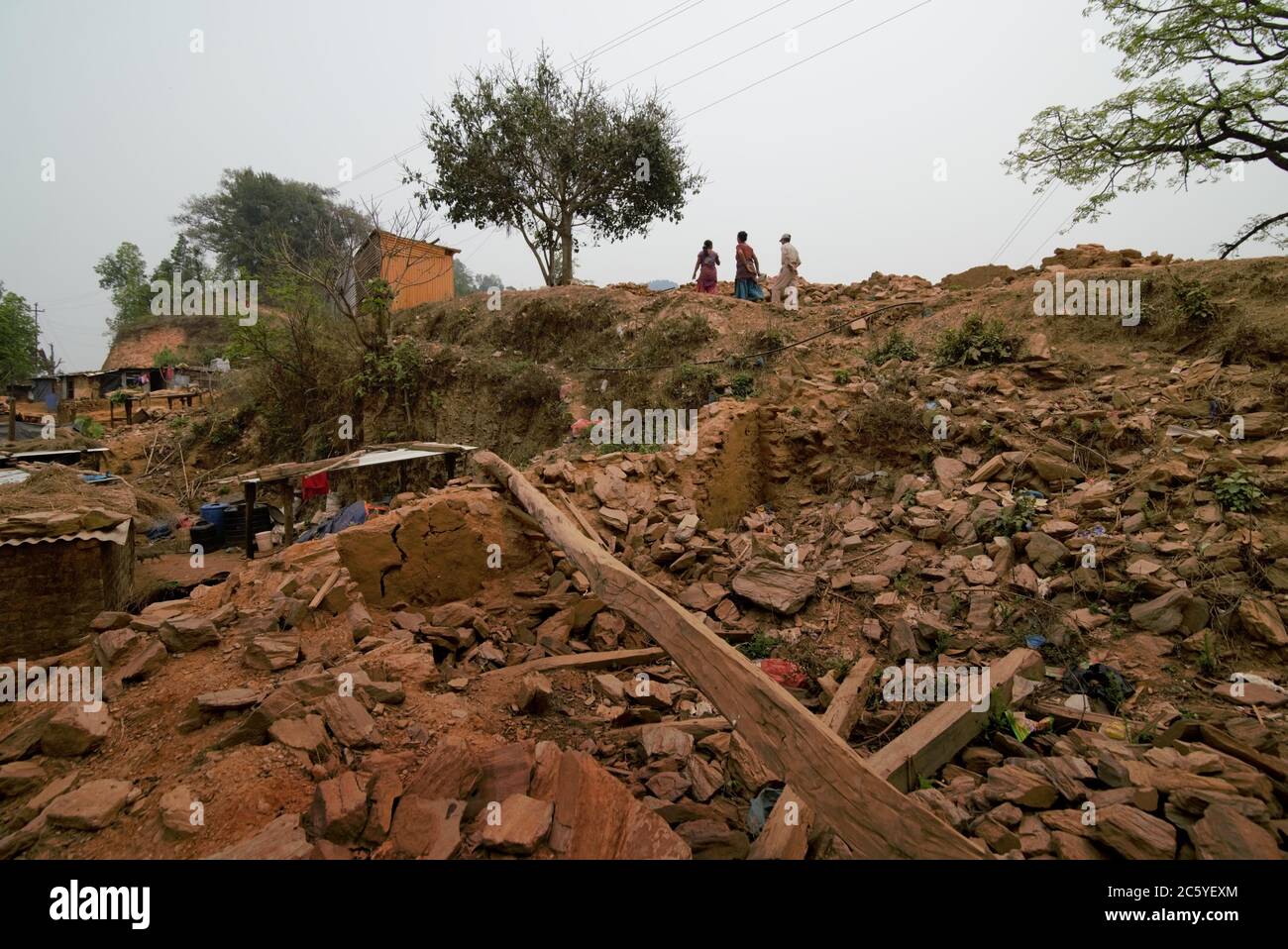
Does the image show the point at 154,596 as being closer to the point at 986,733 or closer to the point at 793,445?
the point at 793,445

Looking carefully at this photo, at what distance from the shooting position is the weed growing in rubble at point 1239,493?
446 centimetres

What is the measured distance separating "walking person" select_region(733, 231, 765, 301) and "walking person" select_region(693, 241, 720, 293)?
906 mm

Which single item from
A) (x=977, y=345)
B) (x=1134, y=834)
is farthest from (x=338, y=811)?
(x=977, y=345)

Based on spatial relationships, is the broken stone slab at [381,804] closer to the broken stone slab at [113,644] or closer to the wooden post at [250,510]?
the broken stone slab at [113,644]

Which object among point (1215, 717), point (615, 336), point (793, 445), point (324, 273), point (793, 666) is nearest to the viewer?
point (1215, 717)

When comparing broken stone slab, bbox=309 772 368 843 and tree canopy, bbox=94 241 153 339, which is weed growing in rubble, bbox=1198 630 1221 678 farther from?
tree canopy, bbox=94 241 153 339

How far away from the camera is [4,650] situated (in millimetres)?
4668

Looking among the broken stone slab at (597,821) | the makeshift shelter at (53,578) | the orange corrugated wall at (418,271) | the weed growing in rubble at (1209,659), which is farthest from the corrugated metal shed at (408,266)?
the weed growing in rubble at (1209,659)

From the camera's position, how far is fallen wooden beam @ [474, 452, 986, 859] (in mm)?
1674

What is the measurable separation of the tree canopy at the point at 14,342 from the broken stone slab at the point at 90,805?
37.1 metres

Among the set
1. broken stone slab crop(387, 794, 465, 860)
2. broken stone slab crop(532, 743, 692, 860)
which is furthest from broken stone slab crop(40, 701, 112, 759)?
broken stone slab crop(532, 743, 692, 860)
